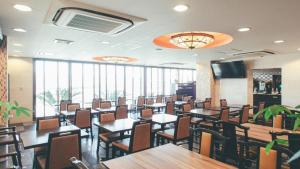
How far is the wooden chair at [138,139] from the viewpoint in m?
3.18

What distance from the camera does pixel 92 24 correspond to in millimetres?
2932

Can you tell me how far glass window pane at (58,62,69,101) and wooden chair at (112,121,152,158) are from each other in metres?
6.43

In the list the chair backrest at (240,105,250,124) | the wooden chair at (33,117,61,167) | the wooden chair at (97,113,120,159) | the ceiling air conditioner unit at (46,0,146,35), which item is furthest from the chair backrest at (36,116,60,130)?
the chair backrest at (240,105,250,124)

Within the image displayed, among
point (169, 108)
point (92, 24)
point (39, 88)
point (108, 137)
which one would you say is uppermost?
point (92, 24)

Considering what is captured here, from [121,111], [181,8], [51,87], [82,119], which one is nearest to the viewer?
[181,8]

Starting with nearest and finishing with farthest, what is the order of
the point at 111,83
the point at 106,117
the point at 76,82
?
1. the point at 106,117
2. the point at 76,82
3. the point at 111,83

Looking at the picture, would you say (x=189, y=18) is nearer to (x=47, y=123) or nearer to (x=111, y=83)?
(x=47, y=123)

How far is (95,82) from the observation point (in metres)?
9.91

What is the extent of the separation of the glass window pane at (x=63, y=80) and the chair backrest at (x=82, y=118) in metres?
4.47

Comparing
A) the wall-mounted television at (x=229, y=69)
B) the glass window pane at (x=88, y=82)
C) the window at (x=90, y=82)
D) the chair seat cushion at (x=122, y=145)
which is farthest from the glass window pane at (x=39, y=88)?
the wall-mounted television at (x=229, y=69)

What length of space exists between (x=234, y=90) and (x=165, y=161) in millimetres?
7314

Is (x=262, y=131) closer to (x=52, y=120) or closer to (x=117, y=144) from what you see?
(x=117, y=144)

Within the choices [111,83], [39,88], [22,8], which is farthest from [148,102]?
[22,8]

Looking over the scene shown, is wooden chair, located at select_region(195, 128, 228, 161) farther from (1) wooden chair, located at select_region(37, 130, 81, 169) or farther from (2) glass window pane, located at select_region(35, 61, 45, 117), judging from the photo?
(2) glass window pane, located at select_region(35, 61, 45, 117)
